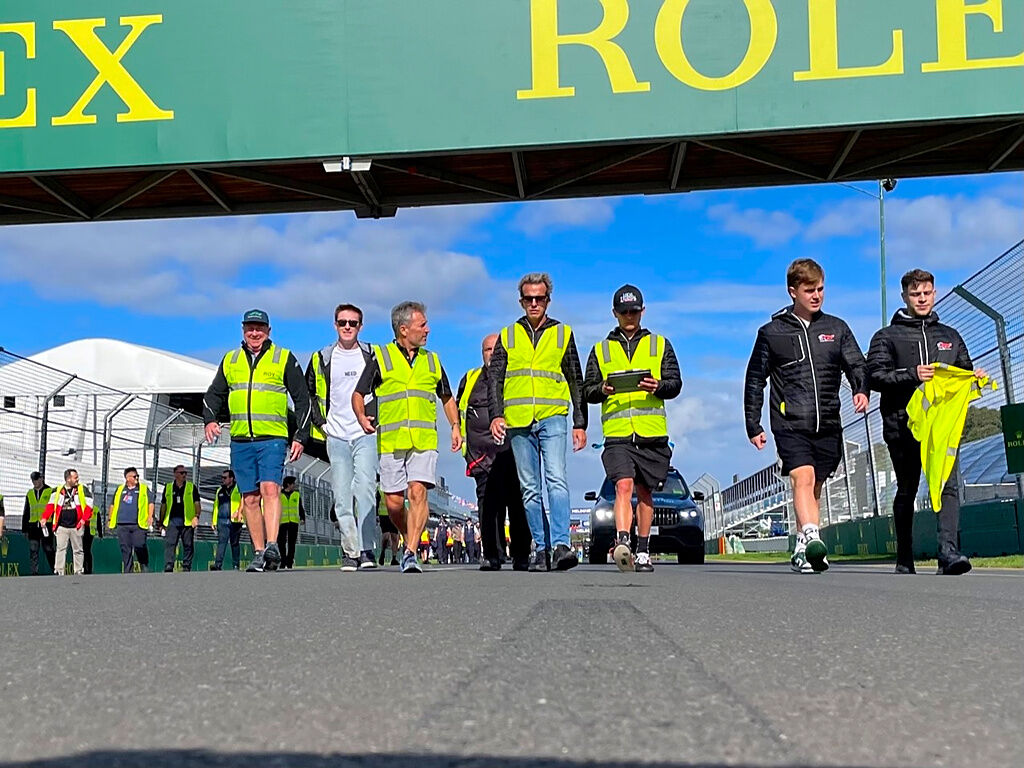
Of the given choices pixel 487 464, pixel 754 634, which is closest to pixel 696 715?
pixel 754 634

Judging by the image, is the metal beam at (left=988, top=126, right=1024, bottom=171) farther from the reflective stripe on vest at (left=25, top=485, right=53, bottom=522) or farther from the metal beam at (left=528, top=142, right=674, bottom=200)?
the reflective stripe on vest at (left=25, top=485, right=53, bottom=522)

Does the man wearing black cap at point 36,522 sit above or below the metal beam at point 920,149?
below

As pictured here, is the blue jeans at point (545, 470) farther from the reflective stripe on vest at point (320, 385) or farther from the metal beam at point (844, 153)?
the metal beam at point (844, 153)

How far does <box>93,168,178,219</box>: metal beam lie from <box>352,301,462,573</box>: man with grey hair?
530cm

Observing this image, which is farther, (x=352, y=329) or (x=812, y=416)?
→ (x=352, y=329)

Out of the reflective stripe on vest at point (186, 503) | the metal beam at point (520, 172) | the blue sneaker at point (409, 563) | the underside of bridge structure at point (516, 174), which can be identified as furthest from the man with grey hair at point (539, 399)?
the reflective stripe on vest at point (186, 503)

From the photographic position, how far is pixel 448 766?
1987 mm

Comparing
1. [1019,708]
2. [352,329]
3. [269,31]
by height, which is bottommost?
[1019,708]

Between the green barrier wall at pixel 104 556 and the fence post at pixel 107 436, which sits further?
the fence post at pixel 107 436

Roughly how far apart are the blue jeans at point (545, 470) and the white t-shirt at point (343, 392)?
1.33 m

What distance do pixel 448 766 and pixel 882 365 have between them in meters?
7.10

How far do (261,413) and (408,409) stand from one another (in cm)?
161

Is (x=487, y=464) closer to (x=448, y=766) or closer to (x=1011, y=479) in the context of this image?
(x=1011, y=479)

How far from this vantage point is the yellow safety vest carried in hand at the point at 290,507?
19922 millimetres
